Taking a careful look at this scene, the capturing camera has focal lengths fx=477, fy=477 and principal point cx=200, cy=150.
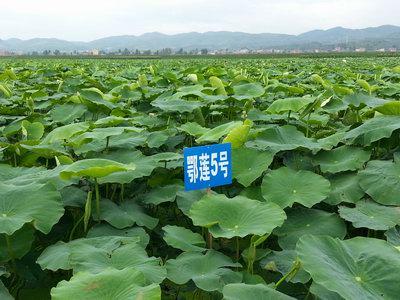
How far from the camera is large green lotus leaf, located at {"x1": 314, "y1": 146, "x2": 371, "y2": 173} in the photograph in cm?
174

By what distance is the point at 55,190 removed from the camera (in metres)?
1.40

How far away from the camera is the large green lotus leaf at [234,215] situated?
1302 mm

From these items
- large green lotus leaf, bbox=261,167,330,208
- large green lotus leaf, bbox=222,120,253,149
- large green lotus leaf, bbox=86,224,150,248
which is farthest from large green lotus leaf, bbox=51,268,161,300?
large green lotus leaf, bbox=222,120,253,149

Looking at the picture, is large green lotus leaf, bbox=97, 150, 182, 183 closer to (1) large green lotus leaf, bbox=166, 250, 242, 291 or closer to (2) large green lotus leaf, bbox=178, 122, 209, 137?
(2) large green lotus leaf, bbox=178, 122, 209, 137

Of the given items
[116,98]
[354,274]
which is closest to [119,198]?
[354,274]

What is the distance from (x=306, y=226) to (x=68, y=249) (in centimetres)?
72

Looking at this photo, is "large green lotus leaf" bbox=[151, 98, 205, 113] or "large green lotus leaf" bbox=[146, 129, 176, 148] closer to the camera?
"large green lotus leaf" bbox=[146, 129, 176, 148]

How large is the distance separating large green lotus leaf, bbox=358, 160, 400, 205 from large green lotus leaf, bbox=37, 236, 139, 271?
0.80 meters

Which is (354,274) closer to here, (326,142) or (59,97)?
(326,142)

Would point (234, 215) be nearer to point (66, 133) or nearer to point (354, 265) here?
point (354, 265)

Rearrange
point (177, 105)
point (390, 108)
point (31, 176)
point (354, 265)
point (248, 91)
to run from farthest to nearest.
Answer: point (248, 91) < point (177, 105) < point (390, 108) < point (31, 176) < point (354, 265)

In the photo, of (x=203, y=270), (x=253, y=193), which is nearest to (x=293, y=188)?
(x=253, y=193)

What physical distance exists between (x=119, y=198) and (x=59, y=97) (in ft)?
5.19

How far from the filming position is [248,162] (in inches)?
68.6
